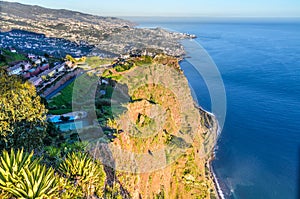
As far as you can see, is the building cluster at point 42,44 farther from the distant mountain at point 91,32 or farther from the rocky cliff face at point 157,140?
the rocky cliff face at point 157,140

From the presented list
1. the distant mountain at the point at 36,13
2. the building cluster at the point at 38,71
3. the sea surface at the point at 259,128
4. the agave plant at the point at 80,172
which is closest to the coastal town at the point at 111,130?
the agave plant at the point at 80,172

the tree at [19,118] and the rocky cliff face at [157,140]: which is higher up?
the tree at [19,118]

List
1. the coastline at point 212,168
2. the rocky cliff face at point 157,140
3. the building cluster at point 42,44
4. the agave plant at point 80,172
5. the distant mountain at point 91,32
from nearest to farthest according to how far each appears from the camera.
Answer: the agave plant at point 80,172 → the rocky cliff face at point 157,140 → the coastline at point 212,168 → the distant mountain at point 91,32 → the building cluster at point 42,44

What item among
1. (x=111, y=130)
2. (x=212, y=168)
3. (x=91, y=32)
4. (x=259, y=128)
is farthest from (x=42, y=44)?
(x=111, y=130)

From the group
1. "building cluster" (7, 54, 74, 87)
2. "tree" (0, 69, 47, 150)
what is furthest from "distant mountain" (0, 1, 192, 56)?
"tree" (0, 69, 47, 150)

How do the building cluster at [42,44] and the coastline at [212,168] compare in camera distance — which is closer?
the coastline at [212,168]

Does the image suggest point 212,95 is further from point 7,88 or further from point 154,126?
point 7,88
